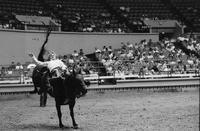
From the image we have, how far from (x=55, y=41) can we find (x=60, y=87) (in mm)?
20543

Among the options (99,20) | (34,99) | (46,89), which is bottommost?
(34,99)

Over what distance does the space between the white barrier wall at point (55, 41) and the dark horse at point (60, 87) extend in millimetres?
16364

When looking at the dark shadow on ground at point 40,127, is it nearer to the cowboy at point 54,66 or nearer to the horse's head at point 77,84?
the horse's head at point 77,84

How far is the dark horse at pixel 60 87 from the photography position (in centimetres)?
1171

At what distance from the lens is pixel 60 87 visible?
12.4 meters

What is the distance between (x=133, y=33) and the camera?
35375 millimetres

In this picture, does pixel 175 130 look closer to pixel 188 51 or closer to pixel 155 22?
pixel 188 51

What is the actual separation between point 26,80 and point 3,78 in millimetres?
1292

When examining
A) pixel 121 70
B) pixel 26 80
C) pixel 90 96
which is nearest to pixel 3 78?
pixel 26 80

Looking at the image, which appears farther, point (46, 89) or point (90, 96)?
point (90, 96)

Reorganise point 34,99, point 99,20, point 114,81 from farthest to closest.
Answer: point 99,20 < point 114,81 < point 34,99

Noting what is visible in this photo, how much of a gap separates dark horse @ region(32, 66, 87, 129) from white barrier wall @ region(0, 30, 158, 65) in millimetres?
16364

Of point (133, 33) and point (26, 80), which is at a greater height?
point (133, 33)

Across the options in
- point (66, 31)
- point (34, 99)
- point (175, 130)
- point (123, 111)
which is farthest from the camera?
point (66, 31)
